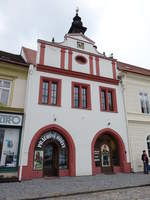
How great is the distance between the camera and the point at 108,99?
1392cm

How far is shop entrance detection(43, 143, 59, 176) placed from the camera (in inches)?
429

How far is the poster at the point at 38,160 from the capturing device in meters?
10.3

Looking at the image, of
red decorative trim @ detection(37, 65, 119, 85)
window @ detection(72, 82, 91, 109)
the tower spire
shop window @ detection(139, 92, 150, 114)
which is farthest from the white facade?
the tower spire

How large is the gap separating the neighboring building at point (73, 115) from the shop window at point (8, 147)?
665 millimetres

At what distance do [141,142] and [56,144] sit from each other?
25.2 ft

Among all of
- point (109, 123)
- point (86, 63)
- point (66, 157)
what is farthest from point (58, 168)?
point (86, 63)

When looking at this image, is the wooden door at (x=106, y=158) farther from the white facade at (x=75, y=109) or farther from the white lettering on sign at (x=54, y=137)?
the white lettering on sign at (x=54, y=137)

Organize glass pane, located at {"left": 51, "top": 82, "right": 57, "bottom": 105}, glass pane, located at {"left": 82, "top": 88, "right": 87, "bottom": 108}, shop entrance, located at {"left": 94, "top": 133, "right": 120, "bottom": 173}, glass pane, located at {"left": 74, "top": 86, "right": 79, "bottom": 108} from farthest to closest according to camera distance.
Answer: glass pane, located at {"left": 82, "top": 88, "right": 87, "bottom": 108}
glass pane, located at {"left": 74, "top": 86, "right": 79, "bottom": 108}
shop entrance, located at {"left": 94, "top": 133, "right": 120, "bottom": 173}
glass pane, located at {"left": 51, "top": 82, "right": 57, "bottom": 105}

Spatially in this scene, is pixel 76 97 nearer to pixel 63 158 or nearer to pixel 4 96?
pixel 63 158

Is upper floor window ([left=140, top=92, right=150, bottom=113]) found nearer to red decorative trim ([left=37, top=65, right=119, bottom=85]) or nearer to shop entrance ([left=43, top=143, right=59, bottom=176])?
red decorative trim ([left=37, top=65, right=119, bottom=85])

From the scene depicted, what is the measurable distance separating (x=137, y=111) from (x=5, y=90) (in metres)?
11.7

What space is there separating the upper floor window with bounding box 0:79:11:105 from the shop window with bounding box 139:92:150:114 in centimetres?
1227

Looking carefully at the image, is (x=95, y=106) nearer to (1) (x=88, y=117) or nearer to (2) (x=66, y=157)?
(1) (x=88, y=117)

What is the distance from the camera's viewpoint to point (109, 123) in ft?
42.4
